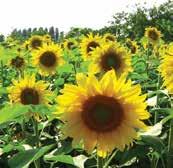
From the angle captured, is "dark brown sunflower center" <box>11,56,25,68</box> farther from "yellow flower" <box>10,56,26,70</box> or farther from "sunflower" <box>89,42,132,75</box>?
"sunflower" <box>89,42,132,75</box>

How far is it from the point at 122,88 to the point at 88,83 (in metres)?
0.13

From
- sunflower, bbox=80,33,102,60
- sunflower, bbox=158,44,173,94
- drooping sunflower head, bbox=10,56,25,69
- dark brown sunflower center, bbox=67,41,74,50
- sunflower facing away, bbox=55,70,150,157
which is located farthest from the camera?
dark brown sunflower center, bbox=67,41,74,50

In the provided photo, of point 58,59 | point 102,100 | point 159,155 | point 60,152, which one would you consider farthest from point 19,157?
point 58,59

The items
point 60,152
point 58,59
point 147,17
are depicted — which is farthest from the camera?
point 147,17

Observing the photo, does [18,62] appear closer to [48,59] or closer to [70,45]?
[48,59]

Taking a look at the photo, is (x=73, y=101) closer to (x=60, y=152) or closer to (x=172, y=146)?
(x=60, y=152)

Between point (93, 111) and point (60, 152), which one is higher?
point (93, 111)

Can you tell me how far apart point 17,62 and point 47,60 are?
1.89 feet

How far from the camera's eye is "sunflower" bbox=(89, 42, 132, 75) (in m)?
4.66

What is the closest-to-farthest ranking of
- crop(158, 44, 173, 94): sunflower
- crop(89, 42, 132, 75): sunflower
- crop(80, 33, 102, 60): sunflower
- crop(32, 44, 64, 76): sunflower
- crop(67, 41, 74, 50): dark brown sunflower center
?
crop(158, 44, 173, 94): sunflower, crop(89, 42, 132, 75): sunflower, crop(32, 44, 64, 76): sunflower, crop(80, 33, 102, 60): sunflower, crop(67, 41, 74, 50): dark brown sunflower center

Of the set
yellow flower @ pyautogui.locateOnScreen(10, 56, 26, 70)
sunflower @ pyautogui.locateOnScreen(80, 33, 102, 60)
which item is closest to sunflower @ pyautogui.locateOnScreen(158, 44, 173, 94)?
sunflower @ pyautogui.locateOnScreen(80, 33, 102, 60)

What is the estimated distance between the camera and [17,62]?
21.8 ft

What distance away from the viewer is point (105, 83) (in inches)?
86.9

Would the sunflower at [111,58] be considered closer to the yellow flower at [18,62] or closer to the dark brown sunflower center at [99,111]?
the yellow flower at [18,62]
